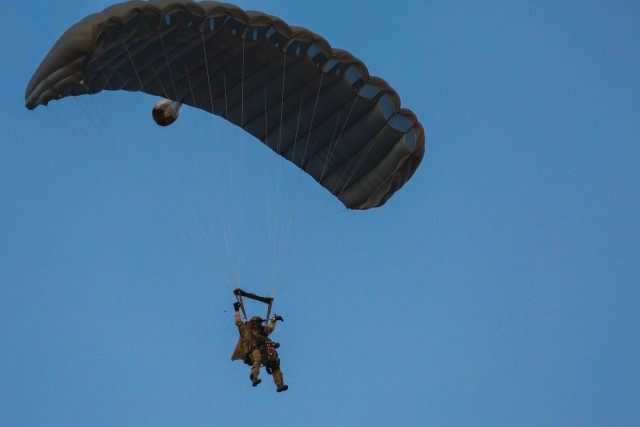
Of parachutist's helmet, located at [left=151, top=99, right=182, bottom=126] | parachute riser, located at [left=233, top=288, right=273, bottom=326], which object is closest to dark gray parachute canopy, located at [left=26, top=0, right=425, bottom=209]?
parachutist's helmet, located at [left=151, top=99, right=182, bottom=126]

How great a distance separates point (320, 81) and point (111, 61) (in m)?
3.88

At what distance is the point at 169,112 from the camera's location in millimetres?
23016

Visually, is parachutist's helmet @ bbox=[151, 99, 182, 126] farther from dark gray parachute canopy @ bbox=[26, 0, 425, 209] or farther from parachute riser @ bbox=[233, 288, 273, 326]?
parachute riser @ bbox=[233, 288, 273, 326]

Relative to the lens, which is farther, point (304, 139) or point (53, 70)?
point (304, 139)

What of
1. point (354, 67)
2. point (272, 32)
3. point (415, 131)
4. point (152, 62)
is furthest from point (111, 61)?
point (415, 131)

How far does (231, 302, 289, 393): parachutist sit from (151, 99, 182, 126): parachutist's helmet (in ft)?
13.2

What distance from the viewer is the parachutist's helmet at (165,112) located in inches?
902

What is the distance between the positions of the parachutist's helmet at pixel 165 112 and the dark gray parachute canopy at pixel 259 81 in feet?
0.76

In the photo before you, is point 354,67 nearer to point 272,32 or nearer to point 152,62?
point 272,32

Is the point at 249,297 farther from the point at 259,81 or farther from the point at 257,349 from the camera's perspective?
the point at 259,81

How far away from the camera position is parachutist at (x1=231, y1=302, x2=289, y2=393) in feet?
68.2

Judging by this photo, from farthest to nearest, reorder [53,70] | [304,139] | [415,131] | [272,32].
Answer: [304,139] < [415,131] < [272,32] < [53,70]

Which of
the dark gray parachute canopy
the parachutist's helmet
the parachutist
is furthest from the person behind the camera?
the parachutist's helmet

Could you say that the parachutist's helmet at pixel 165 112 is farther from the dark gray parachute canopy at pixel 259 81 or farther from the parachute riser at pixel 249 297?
the parachute riser at pixel 249 297
